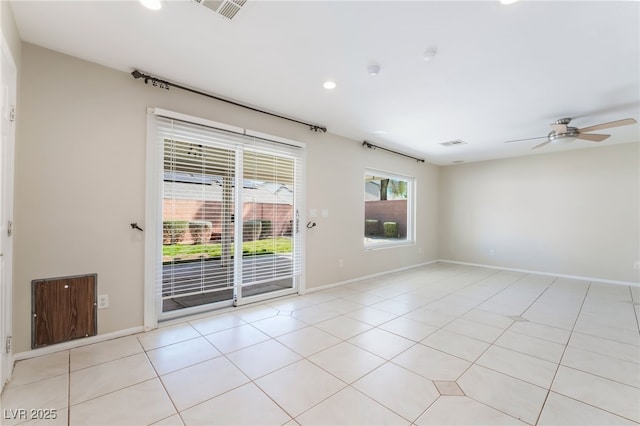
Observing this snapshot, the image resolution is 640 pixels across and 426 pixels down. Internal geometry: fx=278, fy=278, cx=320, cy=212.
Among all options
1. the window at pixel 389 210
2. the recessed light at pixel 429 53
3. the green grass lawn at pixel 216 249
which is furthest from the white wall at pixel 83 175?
the window at pixel 389 210

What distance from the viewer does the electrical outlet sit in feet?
8.20

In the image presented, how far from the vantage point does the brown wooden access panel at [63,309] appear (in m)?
2.23

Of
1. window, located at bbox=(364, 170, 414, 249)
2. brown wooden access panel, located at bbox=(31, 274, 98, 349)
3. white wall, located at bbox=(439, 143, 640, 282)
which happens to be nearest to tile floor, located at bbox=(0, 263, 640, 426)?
brown wooden access panel, located at bbox=(31, 274, 98, 349)

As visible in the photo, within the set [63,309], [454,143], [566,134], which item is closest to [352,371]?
[63,309]

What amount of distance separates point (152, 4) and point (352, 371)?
287 cm

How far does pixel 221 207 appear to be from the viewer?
326 centimetres

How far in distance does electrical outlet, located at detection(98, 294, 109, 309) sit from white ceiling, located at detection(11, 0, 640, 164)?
2110 mm

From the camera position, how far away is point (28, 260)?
2205 mm

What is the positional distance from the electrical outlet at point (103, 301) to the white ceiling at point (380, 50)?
2110 mm

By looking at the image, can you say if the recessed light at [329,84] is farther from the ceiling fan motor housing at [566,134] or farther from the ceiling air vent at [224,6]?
the ceiling fan motor housing at [566,134]

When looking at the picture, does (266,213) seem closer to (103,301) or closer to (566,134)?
(103,301)

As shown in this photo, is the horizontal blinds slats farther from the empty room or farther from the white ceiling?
the white ceiling

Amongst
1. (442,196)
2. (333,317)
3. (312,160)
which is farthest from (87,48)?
(442,196)

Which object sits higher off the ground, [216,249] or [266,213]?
[266,213]
